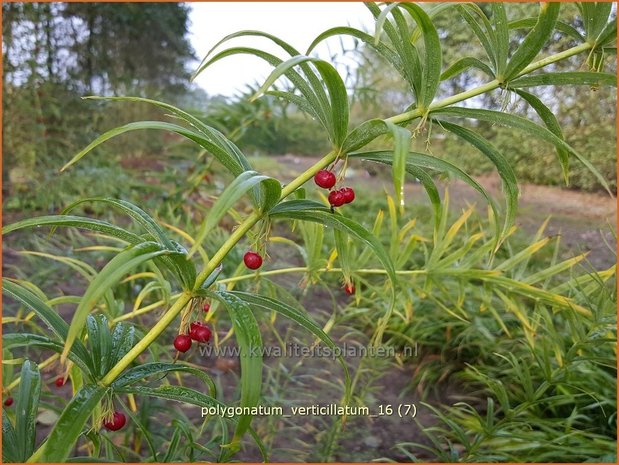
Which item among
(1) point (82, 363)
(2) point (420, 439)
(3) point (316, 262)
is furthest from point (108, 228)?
(2) point (420, 439)

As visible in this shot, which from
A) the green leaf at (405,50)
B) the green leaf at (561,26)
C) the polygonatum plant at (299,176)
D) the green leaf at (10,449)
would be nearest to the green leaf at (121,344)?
the polygonatum plant at (299,176)

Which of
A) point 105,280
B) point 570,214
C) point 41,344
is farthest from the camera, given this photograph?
point 570,214

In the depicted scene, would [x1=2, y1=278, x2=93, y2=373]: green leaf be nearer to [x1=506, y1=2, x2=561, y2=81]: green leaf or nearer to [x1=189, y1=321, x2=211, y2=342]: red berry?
[x1=189, y1=321, x2=211, y2=342]: red berry

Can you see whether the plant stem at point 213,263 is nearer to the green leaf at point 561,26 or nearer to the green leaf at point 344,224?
the green leaf at point 344,224

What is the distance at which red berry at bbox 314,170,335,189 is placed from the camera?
41 cm

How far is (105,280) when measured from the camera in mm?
305

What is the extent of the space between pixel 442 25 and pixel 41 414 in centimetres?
170

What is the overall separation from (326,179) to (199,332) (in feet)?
0.57

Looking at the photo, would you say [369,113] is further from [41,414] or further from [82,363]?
[82,363]

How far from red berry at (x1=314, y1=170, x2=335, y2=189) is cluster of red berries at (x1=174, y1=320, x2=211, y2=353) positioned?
0.16 metres

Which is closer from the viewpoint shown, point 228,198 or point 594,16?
point 228,198

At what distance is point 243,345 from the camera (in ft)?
1.09

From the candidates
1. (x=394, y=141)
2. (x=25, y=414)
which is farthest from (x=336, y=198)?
(x=25, y=414)

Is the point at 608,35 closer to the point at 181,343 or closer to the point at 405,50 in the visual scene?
the point at 405,50
